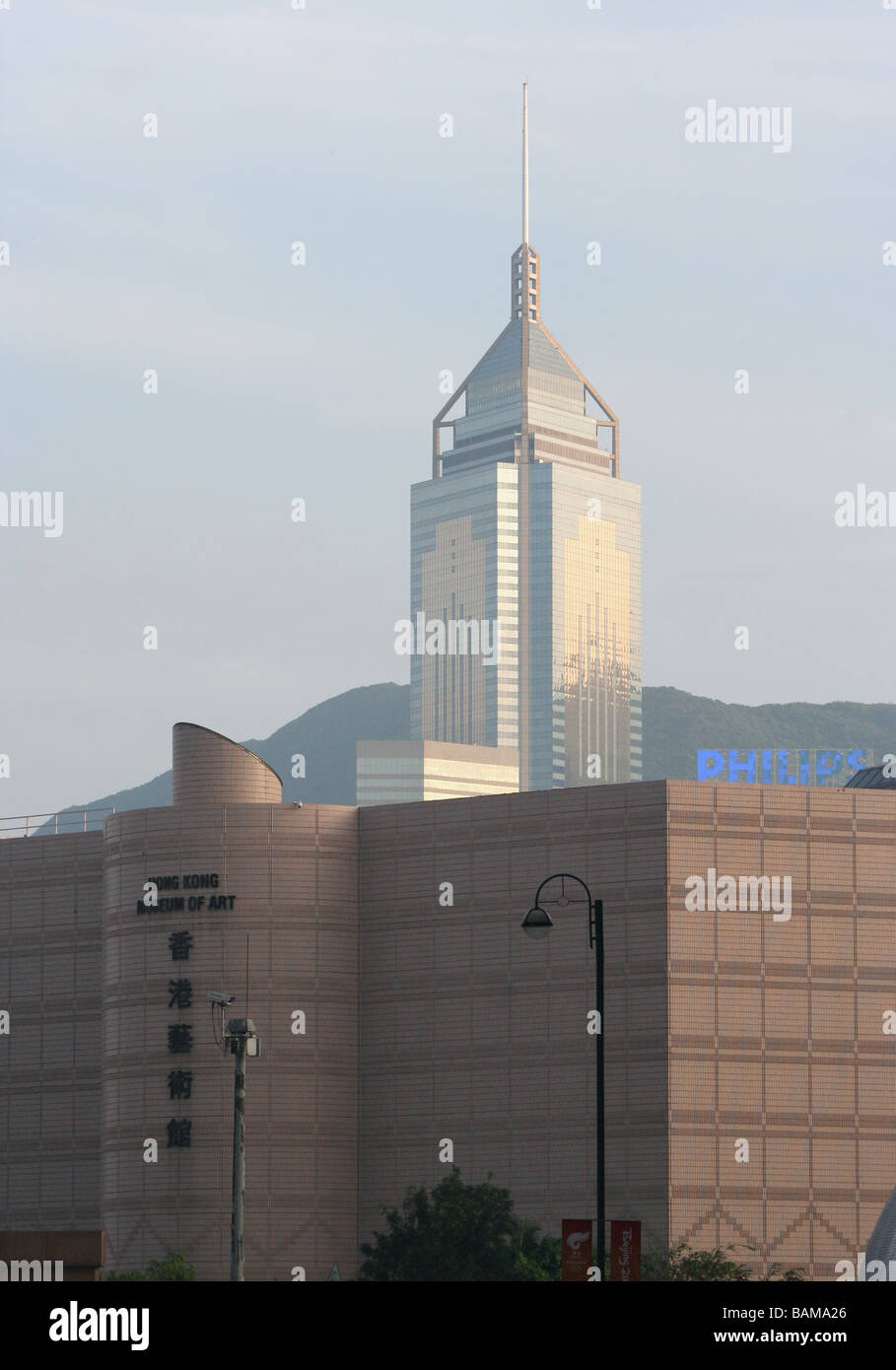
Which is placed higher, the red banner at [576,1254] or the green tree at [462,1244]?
the red banner at [576,1254]

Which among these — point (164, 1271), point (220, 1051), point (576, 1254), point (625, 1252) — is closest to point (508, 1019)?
point (220, 1051)

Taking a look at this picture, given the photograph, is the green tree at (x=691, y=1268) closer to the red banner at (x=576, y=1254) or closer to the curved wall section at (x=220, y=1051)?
the red banner at (x=576, y=1254)

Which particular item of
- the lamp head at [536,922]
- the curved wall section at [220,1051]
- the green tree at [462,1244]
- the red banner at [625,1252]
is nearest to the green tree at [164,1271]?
the curved wall section at [220,1051]

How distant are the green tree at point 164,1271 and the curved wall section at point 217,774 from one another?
1840 cm

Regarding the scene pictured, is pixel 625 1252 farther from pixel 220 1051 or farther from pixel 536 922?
pixel 220 1051

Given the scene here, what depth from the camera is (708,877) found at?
85.0 metres

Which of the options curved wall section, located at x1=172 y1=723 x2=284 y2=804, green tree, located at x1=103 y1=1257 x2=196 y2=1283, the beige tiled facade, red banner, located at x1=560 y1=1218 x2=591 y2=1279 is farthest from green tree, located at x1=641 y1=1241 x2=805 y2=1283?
curved wall section, located at x1=172 y1=723 x2=284 y2=804

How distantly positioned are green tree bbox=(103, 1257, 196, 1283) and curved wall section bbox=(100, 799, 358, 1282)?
8.82 ft

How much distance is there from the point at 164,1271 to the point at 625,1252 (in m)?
34.3

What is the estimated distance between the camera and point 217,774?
302 ft

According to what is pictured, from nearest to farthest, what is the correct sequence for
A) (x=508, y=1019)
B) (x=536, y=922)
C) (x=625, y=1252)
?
(x=625, y=1252) < (x=536, y=922) < (x=508, y=1019)

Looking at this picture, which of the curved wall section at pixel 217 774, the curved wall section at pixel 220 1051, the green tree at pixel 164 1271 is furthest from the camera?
the curved wall section at pixel 217 774

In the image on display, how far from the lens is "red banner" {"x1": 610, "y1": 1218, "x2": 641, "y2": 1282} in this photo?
46.8 m

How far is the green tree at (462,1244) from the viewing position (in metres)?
73.1
